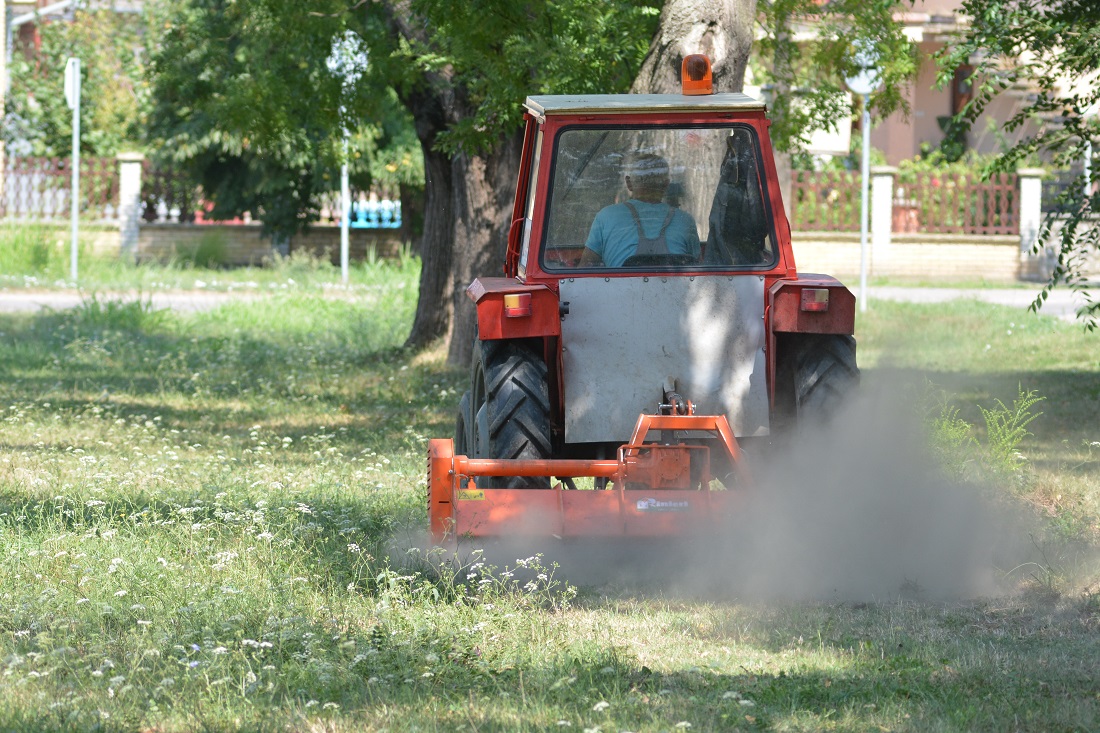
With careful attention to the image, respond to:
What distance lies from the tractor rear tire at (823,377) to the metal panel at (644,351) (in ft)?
0.72

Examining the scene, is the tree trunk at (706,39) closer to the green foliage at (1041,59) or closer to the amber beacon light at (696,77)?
the green foliage at (1041,59)

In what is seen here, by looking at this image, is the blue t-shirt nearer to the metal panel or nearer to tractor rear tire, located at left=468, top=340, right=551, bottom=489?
the metal panel

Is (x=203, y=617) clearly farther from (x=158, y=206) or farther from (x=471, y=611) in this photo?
(x=158, y=206)

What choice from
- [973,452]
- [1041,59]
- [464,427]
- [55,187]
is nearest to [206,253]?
[55,187]

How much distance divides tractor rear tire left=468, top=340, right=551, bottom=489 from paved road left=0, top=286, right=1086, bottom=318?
1300 cm

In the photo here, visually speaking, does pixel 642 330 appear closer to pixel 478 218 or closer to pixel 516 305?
pixel 516 305

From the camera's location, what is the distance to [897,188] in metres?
29.0

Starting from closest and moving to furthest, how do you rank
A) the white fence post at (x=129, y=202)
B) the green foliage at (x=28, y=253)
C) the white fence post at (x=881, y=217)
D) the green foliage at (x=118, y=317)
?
the green foliage at (x=118, y=317) < the green foliage at (x=28, y=253) < the white fence post at (x=881, y=217) < the white fence post at (x=129, y=202)

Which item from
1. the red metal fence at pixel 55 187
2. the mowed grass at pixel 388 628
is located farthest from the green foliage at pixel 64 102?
the mowed grass at pixel 388 628

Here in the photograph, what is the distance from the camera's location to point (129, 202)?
→ 29094 mm

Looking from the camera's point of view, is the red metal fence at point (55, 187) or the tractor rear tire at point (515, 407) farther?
the red metal fence at point (55, 187)

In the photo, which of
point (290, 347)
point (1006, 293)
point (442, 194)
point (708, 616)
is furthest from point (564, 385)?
point (1006, 293)

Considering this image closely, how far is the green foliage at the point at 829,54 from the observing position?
12.7 meters

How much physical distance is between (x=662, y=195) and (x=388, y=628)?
92.2 inches
